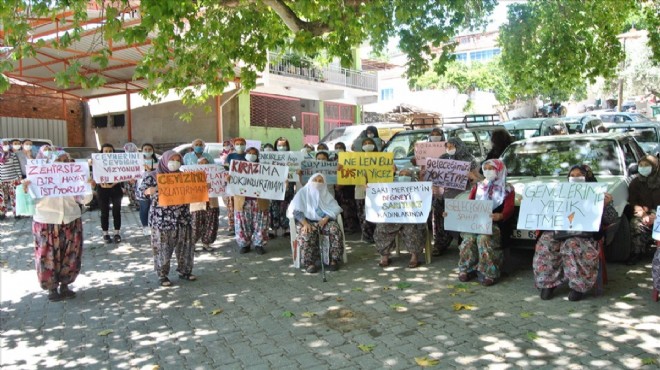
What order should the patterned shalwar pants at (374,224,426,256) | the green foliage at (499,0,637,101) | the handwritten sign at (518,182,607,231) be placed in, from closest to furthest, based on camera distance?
1. the handwritten sign at (518,182,607,231)
2. the patterned shalwar pants at (374,224,426,256)
3. the green foliage at (499,0,637,101)

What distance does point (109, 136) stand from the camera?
2714 cm

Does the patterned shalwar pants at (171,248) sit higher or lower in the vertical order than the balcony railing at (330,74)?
lower

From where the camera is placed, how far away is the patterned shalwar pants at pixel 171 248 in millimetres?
6602

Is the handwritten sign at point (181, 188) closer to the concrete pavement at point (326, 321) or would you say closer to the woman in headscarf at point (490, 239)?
the concrete pavement at point (326, 321)

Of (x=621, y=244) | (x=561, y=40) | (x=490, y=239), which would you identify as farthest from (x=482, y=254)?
(x=561, y=40)

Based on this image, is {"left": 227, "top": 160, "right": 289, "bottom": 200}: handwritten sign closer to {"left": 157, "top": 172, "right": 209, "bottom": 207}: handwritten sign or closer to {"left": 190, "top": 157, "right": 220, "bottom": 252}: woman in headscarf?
{"left": 190, "top": 157, "right": 220, "bottom": 252}: woman in headscarf

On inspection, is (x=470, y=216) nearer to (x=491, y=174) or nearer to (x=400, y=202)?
(x=491, y=174)

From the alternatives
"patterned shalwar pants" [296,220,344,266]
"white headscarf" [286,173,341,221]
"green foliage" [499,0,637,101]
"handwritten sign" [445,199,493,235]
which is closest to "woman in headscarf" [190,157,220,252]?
"white headscarf" [286,173,341,221]

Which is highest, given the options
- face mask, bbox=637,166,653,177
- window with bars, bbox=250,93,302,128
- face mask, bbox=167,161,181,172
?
window with bars, bbox=250,93,302,128

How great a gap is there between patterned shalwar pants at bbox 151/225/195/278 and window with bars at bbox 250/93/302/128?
17.7 meters

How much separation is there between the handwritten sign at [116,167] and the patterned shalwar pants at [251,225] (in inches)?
63.9

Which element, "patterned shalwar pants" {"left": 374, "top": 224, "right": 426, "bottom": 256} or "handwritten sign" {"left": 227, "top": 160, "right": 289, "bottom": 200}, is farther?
"handwritten sign" {"left": 227, "top": 160, "right": 289, "bottom": 200}

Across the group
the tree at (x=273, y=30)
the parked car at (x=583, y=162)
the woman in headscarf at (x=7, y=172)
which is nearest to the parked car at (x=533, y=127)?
the tree at (x=273, y=30)

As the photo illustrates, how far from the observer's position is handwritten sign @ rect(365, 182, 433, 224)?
7023 mm
